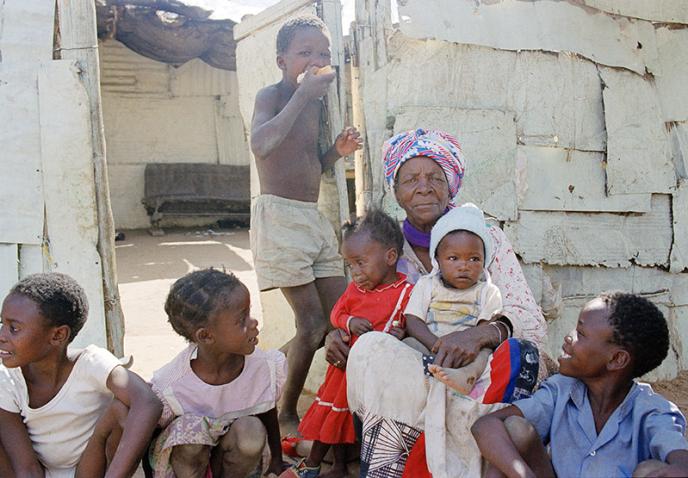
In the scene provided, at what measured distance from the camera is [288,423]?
3570mm

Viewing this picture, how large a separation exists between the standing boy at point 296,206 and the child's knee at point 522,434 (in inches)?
56.6

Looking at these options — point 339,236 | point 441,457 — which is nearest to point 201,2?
point 339,236

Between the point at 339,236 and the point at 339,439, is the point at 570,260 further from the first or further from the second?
the point at 339,439

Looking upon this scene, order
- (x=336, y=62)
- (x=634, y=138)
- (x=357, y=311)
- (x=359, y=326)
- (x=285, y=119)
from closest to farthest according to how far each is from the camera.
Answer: (x=359, y=326) → (x=357, y=311) → (x=285, y=119) → (x=336, y=62) → (x=634, y=138)

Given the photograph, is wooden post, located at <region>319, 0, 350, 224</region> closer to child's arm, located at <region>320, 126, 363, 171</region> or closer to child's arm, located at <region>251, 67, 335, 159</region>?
child's arm, located at <region>320, 126, 363, 171</region>

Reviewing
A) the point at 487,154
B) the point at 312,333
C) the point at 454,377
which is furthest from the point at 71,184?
the point at 454,377

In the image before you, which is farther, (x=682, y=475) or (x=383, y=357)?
(x=383, y=357)

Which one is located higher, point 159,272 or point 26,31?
point 26,31

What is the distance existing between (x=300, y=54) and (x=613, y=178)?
2.10 meters

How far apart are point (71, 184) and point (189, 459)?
1879mm

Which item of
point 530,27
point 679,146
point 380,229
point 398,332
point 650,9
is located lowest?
point 398,332

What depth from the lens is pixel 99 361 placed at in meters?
2.62

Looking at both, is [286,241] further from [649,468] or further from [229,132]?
[229,132]

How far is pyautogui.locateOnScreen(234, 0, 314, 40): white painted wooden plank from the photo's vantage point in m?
4.14
